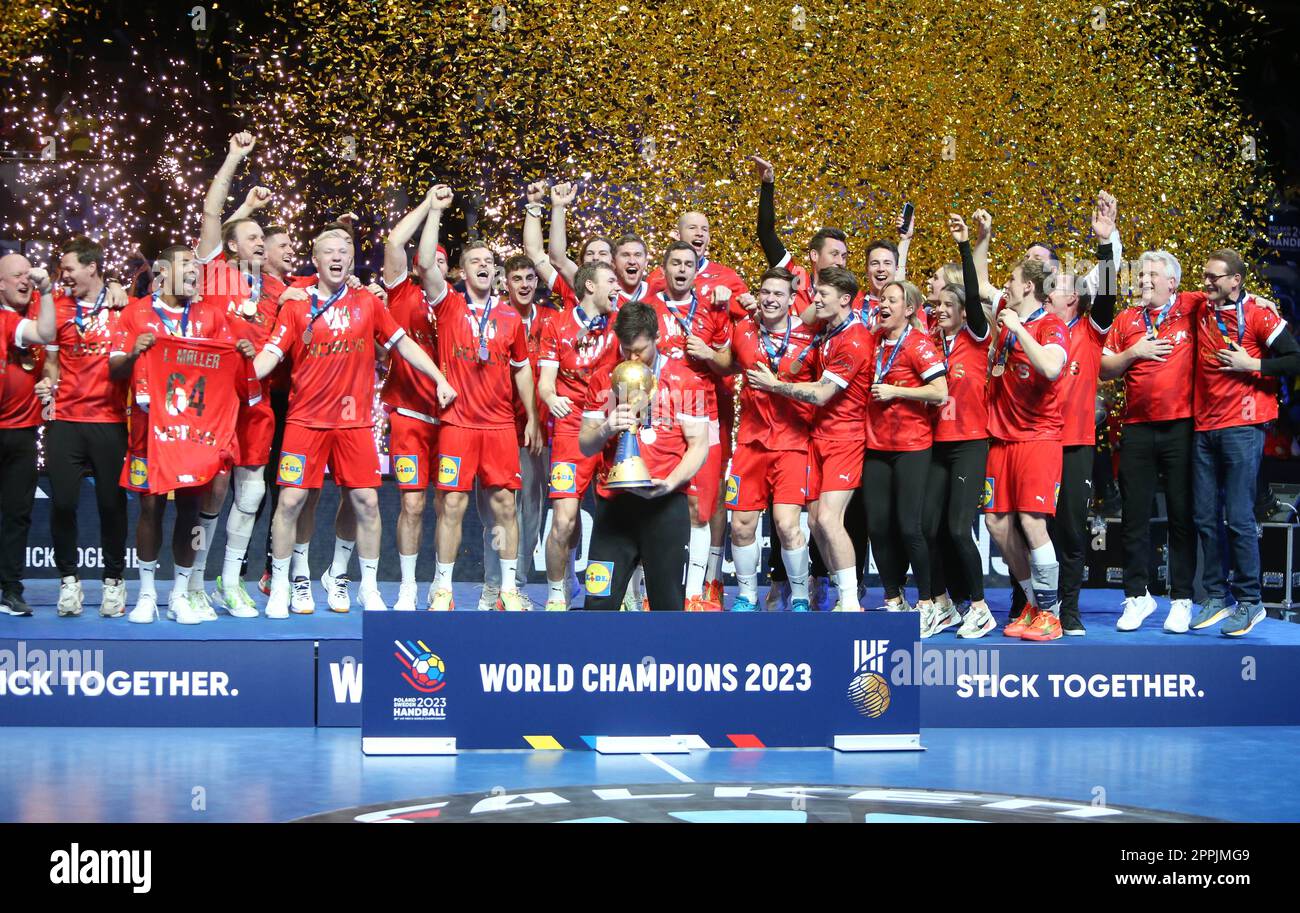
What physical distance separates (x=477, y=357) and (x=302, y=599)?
1.59m

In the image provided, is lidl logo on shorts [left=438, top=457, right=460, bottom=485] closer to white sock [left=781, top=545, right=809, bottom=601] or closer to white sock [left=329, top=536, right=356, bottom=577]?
white sock [left=329, top=536, right=356, bottom=577]

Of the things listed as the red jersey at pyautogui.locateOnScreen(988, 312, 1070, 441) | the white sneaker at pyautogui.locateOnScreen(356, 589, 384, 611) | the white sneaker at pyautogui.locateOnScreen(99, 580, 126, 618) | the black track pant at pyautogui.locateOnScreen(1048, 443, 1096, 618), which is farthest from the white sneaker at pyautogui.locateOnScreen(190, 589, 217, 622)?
the black track pant at pyautogui.locateOnScreen(1048, 443, 1096, 618)

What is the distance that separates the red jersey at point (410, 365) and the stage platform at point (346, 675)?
116 centimetres

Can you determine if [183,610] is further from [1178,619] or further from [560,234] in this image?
[1178,619]

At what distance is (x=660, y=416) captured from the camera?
20.2 ft

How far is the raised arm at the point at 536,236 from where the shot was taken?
7539 mm

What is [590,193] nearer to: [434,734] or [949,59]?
[949,59]

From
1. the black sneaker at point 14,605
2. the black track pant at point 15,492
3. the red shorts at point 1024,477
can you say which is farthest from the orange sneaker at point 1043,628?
the black track pant at point 15,492

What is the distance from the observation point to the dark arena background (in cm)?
541

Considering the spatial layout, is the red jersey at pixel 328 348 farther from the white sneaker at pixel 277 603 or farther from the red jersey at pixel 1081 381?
the red jersey at pixel 1081 381

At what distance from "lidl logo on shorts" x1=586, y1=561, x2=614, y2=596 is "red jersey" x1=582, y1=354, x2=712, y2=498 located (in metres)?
0.28

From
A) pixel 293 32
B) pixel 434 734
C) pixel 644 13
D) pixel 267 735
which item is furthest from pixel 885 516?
pixel 293 32

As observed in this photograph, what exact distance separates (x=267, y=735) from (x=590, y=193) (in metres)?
7.43

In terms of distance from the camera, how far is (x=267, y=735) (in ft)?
21.2
